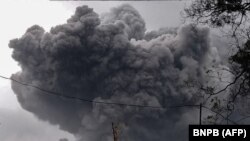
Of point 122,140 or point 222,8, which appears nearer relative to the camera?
point 222,8

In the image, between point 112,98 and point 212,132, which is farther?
point 112,98

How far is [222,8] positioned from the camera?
57.5ft

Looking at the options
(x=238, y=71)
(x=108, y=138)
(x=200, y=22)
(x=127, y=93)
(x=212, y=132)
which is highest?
(x=127, y=93)

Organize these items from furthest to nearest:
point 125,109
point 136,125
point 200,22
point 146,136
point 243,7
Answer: point 146,136
point 136,125
point 125,109
point 200,22
point 243,7

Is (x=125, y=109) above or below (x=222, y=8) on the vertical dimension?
above

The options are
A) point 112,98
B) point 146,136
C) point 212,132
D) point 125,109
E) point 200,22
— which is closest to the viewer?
point 212,132

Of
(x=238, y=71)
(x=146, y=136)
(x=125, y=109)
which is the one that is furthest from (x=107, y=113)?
(x=238, y=71)

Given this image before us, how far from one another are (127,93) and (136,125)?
44.4ft

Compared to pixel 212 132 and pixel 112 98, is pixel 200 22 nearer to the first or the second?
pixel 212 132

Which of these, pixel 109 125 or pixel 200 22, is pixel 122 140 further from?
pixel 200 22

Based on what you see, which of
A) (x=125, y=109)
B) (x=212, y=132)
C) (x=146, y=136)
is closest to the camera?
(x=212, y=132)

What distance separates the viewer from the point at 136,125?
99.9m

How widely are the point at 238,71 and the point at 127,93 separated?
233ft

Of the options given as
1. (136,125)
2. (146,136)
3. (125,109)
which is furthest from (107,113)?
(146,136)
